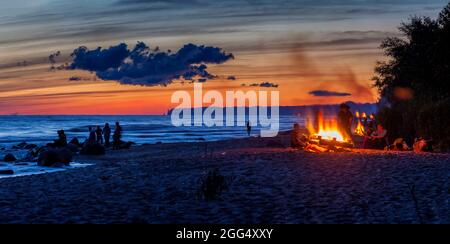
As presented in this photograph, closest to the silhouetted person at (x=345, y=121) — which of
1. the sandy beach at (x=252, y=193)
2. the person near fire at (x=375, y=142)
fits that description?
the person near fire at (x=375, y=142)

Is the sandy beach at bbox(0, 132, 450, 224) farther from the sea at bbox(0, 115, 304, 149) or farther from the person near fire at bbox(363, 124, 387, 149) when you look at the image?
the sea at bbox(0, 115, 304, 149)

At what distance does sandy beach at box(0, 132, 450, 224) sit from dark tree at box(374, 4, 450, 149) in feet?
26.2

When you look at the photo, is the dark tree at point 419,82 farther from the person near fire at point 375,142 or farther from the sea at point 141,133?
the sea at point 141,133

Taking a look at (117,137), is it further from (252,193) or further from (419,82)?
(252,193)

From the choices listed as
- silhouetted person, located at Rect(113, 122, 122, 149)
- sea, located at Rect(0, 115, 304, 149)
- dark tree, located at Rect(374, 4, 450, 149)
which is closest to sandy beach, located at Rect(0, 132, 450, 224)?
dark tree, located at Rect(374, 4, 450, 149)

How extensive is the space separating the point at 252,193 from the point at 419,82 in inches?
1255

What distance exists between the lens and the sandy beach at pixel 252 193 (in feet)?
34.8

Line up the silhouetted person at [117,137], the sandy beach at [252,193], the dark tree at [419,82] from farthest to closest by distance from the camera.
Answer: the silhouetted person at [117,137], the dark tree at [419,82], the sandy beach at [252,193]

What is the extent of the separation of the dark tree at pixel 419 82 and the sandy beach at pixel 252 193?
799 centimetres

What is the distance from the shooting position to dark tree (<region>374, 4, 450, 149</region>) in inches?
1062

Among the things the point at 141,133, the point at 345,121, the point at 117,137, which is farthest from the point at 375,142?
the point at 141,133
